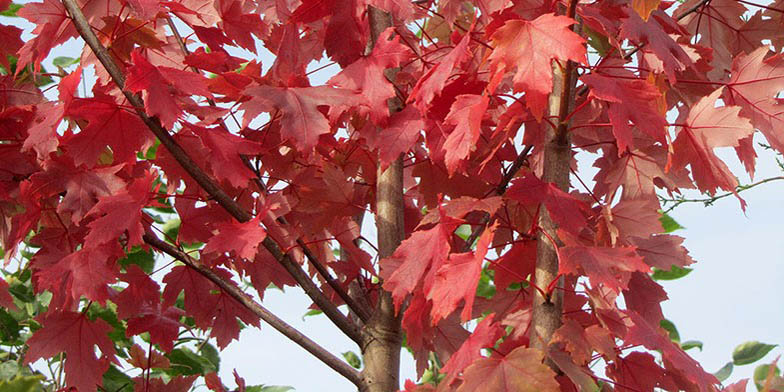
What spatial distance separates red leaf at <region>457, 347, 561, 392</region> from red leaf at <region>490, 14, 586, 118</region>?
0.93 ft

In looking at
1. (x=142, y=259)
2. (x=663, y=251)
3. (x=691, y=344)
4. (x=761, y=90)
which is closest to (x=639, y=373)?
(x=663, y=251)

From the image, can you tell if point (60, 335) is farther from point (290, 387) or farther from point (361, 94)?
point (290, 387)

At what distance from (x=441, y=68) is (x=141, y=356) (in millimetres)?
940

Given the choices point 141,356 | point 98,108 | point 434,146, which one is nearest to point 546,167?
point 434,146

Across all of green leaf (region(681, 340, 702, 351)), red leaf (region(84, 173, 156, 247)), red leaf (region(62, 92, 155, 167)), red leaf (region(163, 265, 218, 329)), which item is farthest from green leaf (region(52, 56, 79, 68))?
green leaf (region(681, 340, 702, 351))

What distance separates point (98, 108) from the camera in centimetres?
118

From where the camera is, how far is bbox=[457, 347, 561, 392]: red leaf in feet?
2.97

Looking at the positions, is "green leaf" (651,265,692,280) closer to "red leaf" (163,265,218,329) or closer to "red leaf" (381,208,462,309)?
"red leaf" (163,265,218,329)

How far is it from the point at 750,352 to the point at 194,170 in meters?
2.02

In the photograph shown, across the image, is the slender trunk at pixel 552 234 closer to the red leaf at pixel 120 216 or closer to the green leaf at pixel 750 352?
the red leaf at pixel 120 216

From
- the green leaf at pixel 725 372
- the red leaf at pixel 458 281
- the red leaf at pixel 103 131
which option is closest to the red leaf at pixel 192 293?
the red leaf at pixel 103 131

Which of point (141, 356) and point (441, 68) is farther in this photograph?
point (141, 356)

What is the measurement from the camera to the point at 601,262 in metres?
0.94

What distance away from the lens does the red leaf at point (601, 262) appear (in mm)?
920
